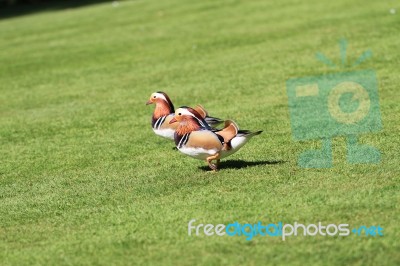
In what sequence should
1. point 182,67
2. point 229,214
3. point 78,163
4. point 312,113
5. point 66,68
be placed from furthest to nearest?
point 66,68
point 182,67
point 312,113
point 78,163
point 229,214

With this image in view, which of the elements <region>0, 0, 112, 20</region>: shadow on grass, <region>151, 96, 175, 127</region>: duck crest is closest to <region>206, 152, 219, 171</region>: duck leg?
<region>151, 96, 175, 127</region>: duck crest

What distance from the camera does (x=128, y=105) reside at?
12273 mm

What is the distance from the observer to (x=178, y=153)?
9.03 meters

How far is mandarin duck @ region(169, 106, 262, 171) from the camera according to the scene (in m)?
7.48

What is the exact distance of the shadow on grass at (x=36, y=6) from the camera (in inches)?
1134

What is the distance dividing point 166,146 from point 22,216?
8.54 feet

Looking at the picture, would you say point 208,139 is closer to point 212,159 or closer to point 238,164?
point 212,159

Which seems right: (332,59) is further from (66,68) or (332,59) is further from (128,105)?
(66,68)

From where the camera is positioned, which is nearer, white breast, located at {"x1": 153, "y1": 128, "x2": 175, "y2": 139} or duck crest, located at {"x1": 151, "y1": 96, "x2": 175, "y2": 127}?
white breast, located at {"x1": 153, "y1": 128, "x2": 175, "y2": 139}

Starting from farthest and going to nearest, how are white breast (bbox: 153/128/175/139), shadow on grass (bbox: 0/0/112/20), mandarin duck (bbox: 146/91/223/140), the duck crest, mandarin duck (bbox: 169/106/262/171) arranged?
shadow on grass (bbox: 0/0/112/20)
the duck crest
white breast (bbox: 153/128/175/139)
mandarin duck (bbox: 146/91/223/140)
mandarin duck (bbox: 169/106/262/171)

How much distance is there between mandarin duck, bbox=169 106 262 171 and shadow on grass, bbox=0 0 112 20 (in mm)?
21522

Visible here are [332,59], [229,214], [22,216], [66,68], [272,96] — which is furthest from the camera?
[66,68]

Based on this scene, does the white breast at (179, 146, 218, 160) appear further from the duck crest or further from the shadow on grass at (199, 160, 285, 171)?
the duck crest

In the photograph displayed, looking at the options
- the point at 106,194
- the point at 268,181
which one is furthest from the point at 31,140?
the point at 268,181
